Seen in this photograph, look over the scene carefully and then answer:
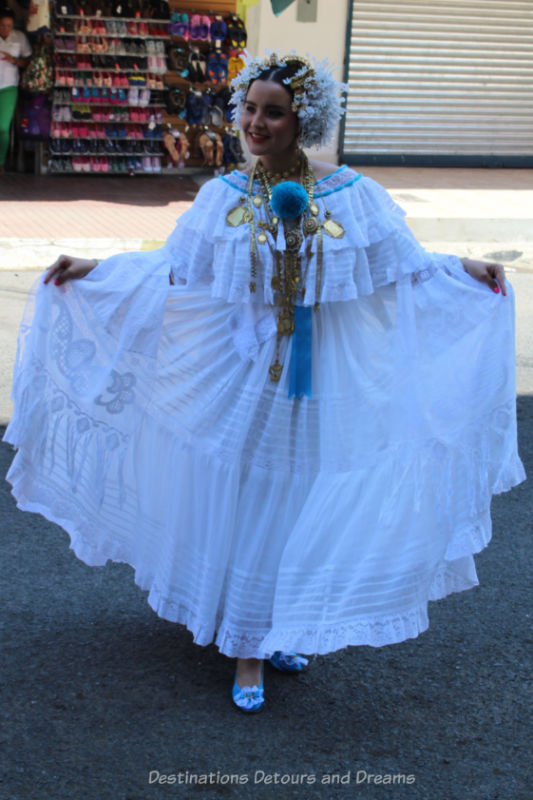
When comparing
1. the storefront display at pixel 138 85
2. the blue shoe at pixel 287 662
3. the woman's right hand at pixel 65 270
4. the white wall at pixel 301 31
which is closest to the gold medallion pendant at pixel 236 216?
the woman's right hand at pixel 65 270

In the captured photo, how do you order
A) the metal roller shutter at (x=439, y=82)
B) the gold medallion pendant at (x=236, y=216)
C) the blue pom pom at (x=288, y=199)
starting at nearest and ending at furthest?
the blue pom pom at (x=288, y=199), the gold medallion pendant at (x=236, y=216), the metal roller shutter at (x=439, y=82)

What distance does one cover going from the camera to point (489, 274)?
321cm

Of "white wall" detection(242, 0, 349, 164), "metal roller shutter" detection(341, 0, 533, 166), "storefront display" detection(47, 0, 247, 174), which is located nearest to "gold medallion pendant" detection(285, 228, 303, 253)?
"storefront display" detection(47, 0, 247, 174)

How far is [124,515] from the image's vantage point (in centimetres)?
317

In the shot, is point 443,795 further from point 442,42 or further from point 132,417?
point 442,42

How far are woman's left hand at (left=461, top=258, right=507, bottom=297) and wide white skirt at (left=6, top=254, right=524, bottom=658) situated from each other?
0.03 metres

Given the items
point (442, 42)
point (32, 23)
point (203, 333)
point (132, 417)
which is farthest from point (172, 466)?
point (442, 42)

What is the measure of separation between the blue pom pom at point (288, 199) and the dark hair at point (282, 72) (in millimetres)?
286

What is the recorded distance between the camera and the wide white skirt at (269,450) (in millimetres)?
2900

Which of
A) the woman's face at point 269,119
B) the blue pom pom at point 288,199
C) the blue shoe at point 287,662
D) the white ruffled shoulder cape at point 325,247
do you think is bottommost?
the blue shoe at point 287,662

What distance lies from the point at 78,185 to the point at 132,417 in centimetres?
996

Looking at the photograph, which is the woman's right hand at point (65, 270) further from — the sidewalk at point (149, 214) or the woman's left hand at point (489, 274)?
the sidewalk at point (149, 214)

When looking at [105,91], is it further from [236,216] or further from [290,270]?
[290,270]

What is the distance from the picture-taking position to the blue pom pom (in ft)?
9.36
